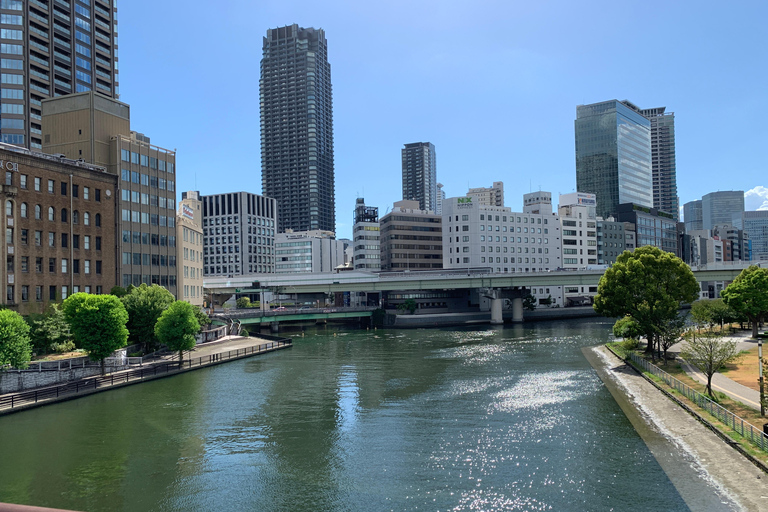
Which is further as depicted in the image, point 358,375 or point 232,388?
point 358,375

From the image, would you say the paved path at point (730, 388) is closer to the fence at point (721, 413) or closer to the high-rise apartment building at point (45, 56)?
the fence at point (721, 413)

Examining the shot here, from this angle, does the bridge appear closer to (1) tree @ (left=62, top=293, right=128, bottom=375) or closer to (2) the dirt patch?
(2) the dirt patch

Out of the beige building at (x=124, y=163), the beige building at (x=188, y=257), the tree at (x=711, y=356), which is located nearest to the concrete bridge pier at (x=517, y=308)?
the beige building at (x=188, y=257)

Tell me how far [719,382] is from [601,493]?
27261 mm

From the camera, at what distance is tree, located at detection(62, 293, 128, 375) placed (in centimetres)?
5709

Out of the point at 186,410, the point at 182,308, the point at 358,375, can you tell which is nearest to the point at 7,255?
the point at 182,308

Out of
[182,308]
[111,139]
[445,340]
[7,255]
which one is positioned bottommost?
[445,340]

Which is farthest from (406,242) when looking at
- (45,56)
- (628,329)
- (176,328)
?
(176,328)

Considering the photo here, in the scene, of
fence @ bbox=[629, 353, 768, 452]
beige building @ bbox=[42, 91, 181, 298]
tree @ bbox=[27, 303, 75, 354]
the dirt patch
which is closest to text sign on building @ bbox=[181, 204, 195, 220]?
beige building @ bbox=[42, 91, 181, 298]

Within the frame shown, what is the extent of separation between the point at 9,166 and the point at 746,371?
3281 inches

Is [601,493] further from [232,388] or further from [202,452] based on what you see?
[232,388]

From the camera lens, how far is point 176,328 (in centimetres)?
6944

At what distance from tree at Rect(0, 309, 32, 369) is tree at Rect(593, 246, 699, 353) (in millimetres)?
63331

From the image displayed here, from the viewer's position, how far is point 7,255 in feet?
222
